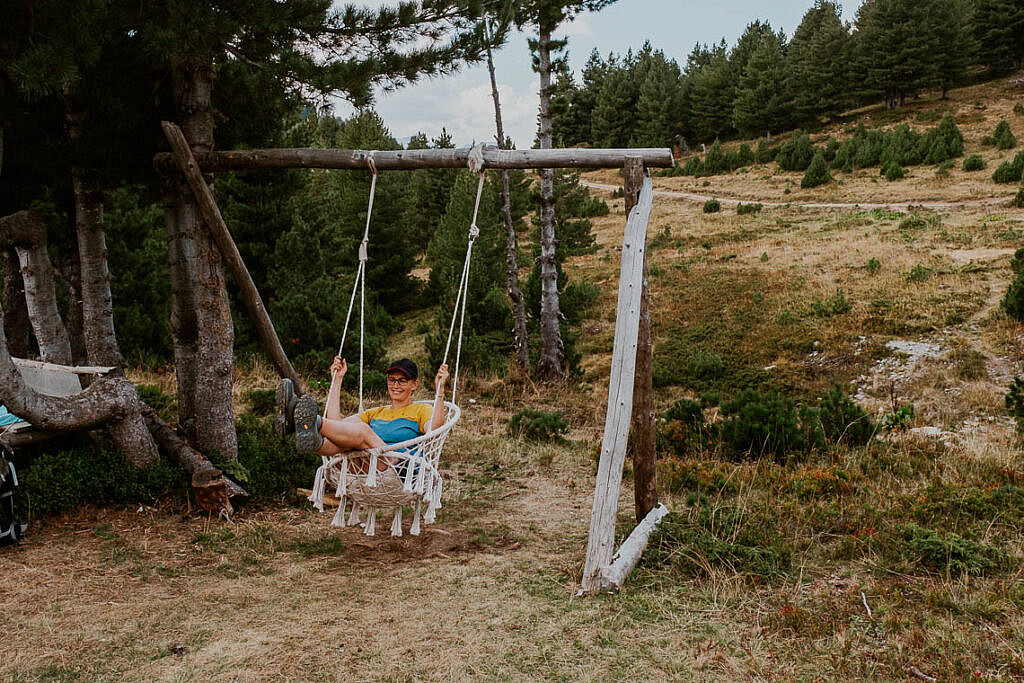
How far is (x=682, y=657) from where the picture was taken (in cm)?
320

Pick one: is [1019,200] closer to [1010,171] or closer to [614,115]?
[1010,171]

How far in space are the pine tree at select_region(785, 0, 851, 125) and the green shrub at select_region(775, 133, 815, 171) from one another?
31.1ft

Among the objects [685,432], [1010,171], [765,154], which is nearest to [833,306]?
[685,432]

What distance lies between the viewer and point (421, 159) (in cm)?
472

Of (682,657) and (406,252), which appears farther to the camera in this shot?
(406,252)

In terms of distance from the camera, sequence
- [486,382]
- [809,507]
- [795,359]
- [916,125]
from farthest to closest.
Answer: [916,125] → [795,359] → [486,382] → [809,507]

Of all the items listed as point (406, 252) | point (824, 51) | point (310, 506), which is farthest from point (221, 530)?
point (824, 51)

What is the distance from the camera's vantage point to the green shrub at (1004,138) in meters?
25.9

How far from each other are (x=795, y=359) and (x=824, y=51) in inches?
1356

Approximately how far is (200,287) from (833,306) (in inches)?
493

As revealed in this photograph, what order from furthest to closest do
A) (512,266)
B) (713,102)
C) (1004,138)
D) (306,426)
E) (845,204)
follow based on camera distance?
(713,102) → (1004,138) → (845,204) → (512,266) → (306,426)

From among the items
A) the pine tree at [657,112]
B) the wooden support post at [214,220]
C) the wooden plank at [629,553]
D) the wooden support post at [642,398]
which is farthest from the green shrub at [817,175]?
the wooden support post at [214,220]

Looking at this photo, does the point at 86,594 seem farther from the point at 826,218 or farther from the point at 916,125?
the point at 916,125

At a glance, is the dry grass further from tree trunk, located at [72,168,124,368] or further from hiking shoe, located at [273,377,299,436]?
tree trunk, located at [72,168,124,368]
